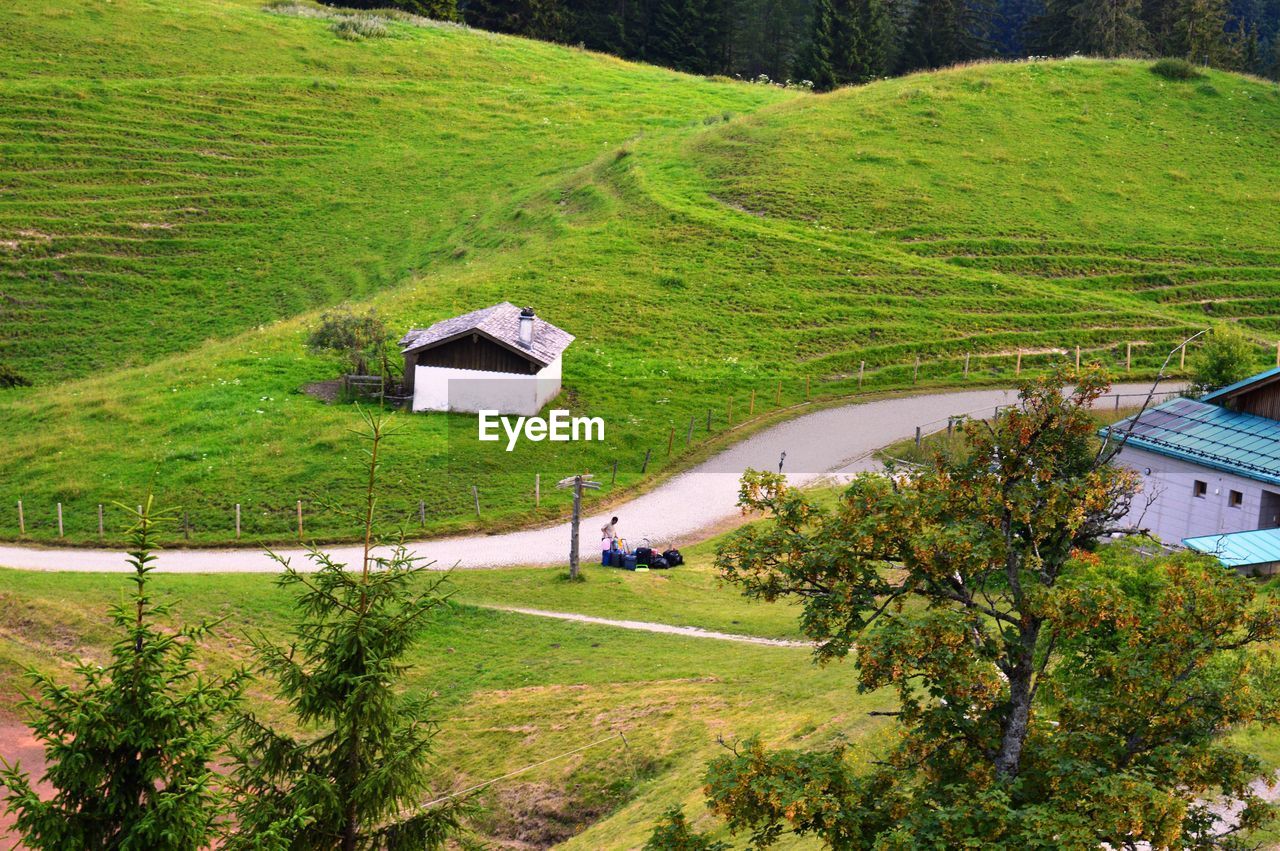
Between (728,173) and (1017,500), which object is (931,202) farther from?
(1017,500)

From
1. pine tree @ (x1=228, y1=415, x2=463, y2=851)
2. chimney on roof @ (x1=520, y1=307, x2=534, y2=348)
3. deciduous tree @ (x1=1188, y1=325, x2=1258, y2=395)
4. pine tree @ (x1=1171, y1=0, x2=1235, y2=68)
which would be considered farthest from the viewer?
pine tree @ (x1=1171, y1=0, x2=1235, y2=68)

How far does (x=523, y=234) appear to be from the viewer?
76.0 meters

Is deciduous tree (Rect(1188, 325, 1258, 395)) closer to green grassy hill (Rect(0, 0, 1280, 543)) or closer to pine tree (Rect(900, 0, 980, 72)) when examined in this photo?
green grassy hill (Rect(0, 0, 1280, 543))

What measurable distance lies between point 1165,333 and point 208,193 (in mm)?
56252

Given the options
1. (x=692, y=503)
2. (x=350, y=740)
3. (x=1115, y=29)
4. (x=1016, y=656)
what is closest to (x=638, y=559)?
(x=692, y=503)

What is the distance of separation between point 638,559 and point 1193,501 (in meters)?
15.8

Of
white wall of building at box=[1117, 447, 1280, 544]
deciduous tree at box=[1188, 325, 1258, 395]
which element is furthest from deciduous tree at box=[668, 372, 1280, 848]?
deciduous tree at box=[1188, 325, 1258, 395]

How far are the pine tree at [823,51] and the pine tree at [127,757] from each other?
4251 inches

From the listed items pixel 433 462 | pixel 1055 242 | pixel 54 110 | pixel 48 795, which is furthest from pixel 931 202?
pixel 48 795

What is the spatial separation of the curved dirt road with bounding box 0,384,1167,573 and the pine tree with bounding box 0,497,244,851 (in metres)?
20.6

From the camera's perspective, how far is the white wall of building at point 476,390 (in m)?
51.1

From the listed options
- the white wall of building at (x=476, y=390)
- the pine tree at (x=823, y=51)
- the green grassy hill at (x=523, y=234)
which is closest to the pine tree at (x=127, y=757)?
the green grassy hill at (x=523, y=234)

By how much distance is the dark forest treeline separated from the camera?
116 meters

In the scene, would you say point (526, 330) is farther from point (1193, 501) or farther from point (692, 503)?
point (1193, 501)
